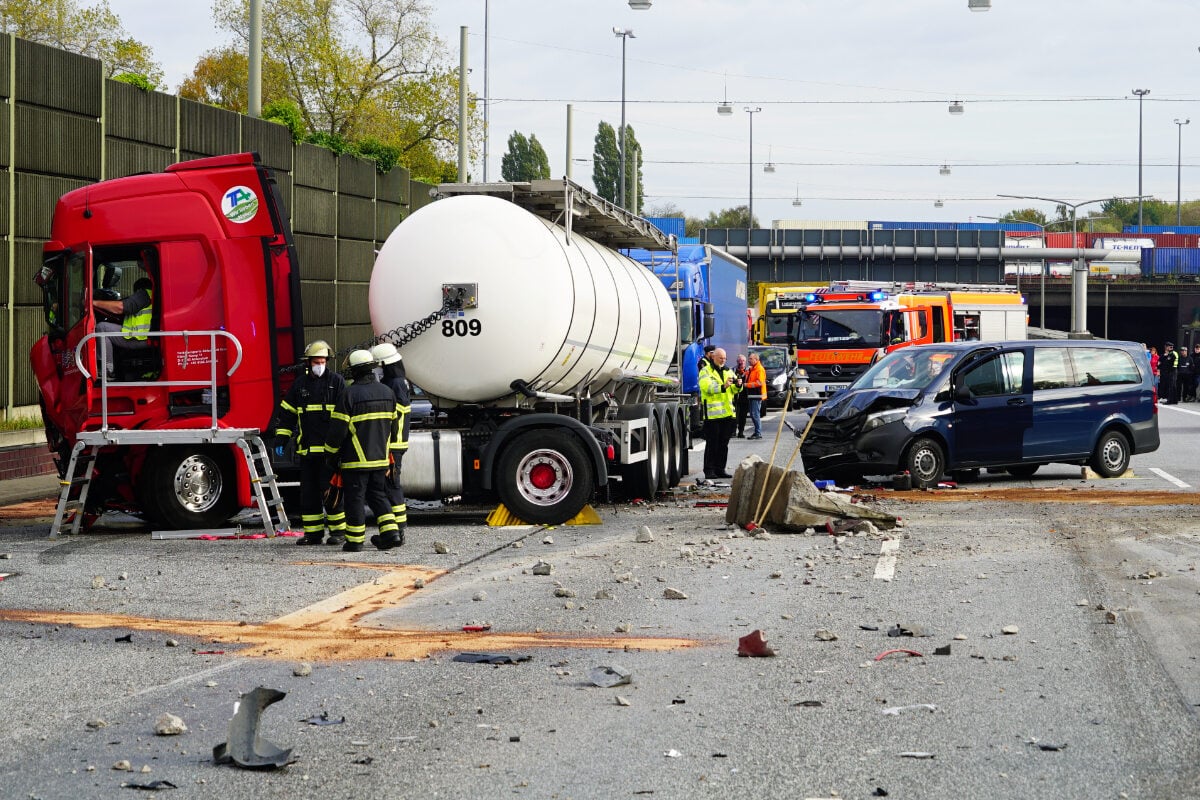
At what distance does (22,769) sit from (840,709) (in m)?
3.36

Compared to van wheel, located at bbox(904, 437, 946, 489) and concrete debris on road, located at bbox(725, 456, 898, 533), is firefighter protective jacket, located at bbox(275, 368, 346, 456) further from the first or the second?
van wheel, located at bbox(904, 437, 946, 489)

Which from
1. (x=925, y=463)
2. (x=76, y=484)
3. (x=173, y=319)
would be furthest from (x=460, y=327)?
(x=925, y=463)

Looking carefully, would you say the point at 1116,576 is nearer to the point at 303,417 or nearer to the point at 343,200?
the point at 303,417

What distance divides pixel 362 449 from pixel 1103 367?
10.9 m

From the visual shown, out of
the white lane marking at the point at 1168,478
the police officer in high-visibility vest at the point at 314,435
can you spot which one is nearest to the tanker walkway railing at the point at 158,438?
the police officer in high-visibility vest at the point at 314,435

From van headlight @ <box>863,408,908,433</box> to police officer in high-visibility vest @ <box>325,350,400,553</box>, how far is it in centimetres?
713

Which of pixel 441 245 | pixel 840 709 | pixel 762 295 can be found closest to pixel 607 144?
pixel 762 295

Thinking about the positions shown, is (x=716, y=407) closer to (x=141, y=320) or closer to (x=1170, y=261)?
(x=141, y=320)

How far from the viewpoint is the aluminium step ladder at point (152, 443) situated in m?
13.2

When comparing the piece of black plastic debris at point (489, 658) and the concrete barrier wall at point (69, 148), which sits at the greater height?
the concrete barrier wall at point (69, 148)

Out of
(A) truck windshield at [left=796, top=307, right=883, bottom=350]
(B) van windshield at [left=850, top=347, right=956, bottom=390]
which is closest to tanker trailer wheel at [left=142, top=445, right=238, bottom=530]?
(B) van windshield at [left=850, top=347, right=956, bottom=390]

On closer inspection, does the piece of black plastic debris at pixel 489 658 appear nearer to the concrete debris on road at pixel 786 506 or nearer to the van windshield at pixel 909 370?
the concrete debris on road at pixel 786 506

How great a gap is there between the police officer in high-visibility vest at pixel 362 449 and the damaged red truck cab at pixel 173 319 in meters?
1.78

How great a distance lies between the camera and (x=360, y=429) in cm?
1234
